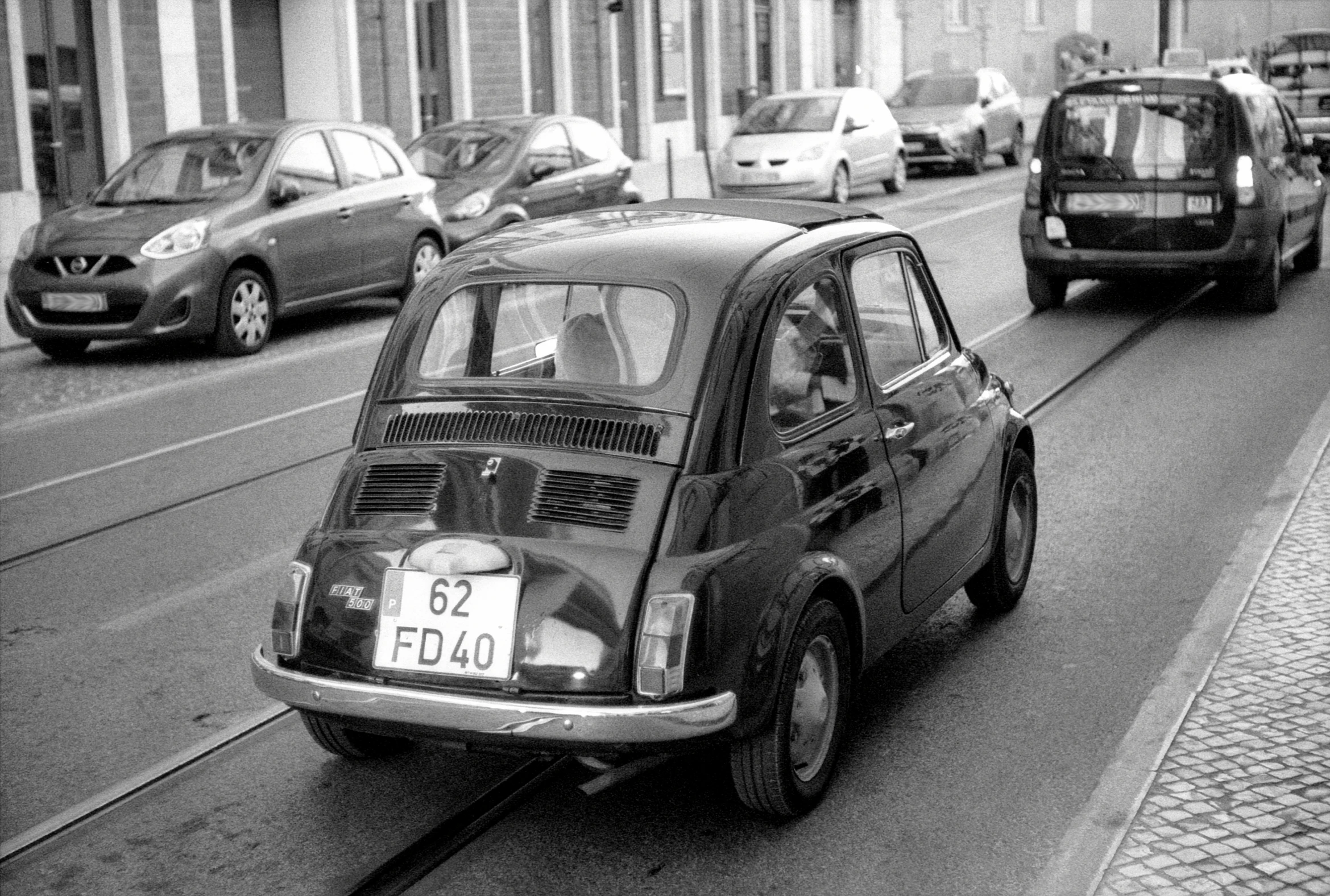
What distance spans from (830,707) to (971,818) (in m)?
0.47

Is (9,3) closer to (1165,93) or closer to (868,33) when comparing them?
(1165,93)

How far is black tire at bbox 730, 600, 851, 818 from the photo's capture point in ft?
15.4

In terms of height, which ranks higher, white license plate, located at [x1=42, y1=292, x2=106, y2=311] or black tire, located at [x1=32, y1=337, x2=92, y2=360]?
white license plate, located at [x1=42, y1=292, x2=106, y2=311]

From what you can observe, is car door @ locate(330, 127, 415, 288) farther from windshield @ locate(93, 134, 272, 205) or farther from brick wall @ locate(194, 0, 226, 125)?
brick wall @ locate(194, 0, 226, 125)

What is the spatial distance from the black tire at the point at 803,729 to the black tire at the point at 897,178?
76.5 ft

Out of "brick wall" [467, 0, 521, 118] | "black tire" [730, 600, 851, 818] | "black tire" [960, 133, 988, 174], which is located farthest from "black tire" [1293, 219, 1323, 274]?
"brick wall" [467, 0, 521, 118]

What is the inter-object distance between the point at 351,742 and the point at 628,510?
1222 millimetres

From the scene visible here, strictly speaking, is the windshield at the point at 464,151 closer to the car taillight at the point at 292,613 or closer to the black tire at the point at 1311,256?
the black tire at the point at 1311,256

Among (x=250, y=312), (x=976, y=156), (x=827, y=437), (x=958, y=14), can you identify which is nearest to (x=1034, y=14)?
(x=958, y=14)

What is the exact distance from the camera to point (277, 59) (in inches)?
1008

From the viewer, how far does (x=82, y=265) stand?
13711mm

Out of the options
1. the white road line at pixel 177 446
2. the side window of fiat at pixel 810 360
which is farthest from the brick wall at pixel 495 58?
the side window of fiat at pixel 810 360

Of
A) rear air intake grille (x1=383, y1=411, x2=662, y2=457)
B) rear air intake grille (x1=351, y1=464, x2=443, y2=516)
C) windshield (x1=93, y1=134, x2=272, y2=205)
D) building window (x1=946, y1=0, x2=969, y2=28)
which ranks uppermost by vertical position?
building window (x1=946, y1=0, x2=969, y2=28)

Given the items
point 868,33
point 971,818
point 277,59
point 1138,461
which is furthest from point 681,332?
point 868,33
